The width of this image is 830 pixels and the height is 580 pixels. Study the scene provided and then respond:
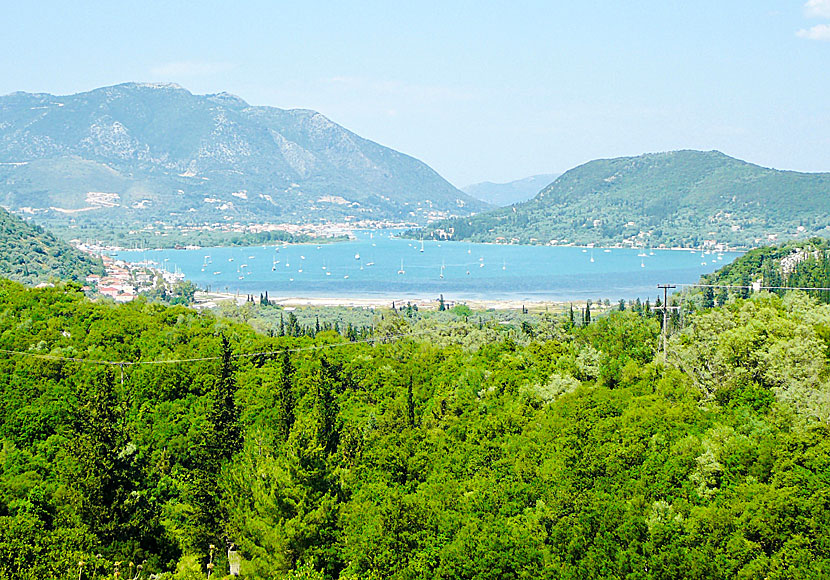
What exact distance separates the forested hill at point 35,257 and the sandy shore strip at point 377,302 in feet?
60.2

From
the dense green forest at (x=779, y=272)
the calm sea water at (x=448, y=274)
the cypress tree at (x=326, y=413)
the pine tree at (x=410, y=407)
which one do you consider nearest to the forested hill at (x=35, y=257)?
the calm sea water at (x=448, y=274)

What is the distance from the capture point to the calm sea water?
122500mm

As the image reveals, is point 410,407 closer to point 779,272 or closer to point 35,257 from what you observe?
point 779,272

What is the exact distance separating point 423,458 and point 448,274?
4873 inches

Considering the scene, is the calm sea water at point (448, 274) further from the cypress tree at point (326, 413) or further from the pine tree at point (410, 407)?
the cypress tree at point (326, 413)

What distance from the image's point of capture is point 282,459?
28.2 metres

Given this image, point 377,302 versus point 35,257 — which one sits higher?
point 35,257

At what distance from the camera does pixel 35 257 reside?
12094 centimetres

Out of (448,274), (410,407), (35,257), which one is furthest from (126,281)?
(410,407)

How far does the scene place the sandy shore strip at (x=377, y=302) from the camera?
3959 inches

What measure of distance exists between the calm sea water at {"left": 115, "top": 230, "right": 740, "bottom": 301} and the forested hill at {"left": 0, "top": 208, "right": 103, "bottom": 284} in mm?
17838

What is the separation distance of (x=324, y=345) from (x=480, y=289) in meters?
75.5

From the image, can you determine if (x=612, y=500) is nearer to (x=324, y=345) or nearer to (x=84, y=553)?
(x=84, y=553)

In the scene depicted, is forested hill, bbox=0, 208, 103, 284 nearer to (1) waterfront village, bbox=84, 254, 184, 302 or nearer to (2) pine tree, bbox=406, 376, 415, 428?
(1) waterfront village, bbox=84, 254, 184, 302
